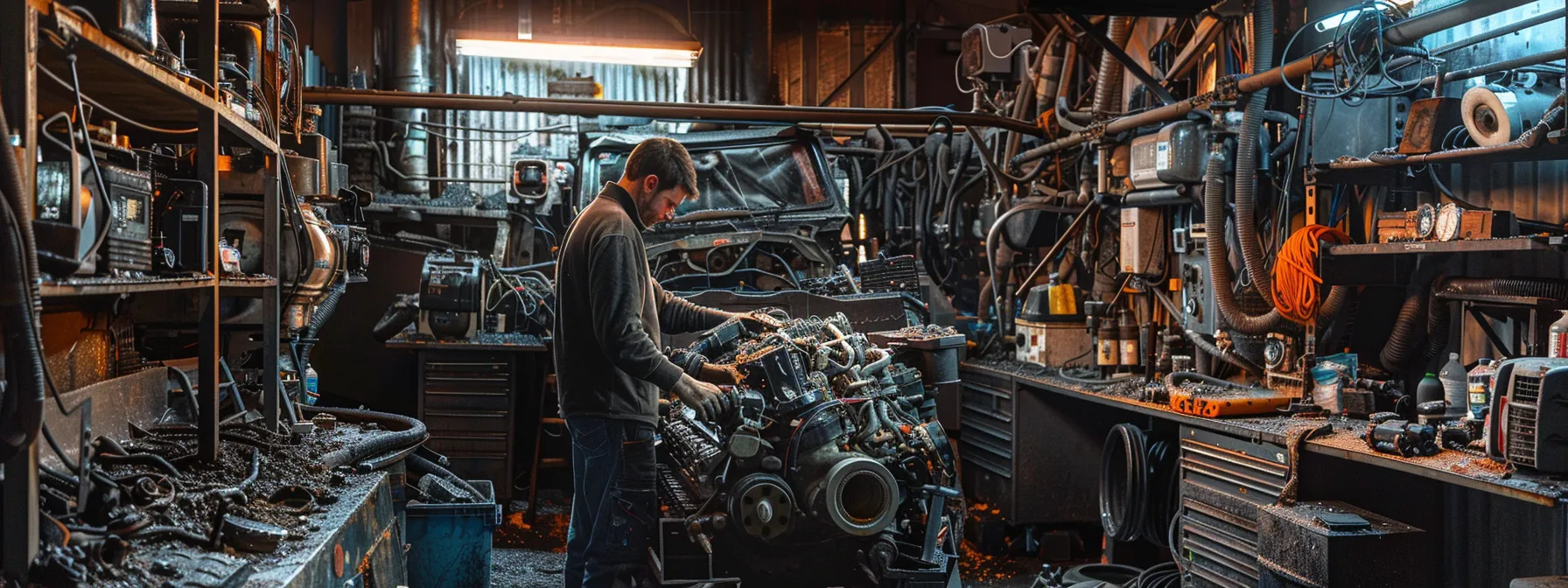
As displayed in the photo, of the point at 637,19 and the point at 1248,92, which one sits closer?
the point at 1248,92

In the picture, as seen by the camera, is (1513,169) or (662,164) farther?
(1513,169)

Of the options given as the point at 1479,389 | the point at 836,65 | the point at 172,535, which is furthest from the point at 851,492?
the point at 836,65

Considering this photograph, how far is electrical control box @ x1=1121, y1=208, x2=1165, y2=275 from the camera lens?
5.04 m

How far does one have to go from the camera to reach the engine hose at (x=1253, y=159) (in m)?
4.08

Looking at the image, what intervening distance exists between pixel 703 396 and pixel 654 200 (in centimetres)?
72

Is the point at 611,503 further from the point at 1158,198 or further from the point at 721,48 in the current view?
the point at 721,48

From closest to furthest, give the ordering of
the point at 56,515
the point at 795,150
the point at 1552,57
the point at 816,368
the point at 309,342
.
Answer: the point at 56,515
the point at 1552,57
the point at 816,368
the point at 309,342
the point at 795,150

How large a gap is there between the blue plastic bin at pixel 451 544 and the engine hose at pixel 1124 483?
99.4 inches

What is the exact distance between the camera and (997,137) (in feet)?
21.6

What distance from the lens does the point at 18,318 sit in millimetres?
1559

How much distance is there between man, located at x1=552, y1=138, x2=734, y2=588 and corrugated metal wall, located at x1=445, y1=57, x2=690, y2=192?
16.6 ft

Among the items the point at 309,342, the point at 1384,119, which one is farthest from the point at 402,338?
the point at 1384,119

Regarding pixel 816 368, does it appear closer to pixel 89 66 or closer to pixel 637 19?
pixel 89 66

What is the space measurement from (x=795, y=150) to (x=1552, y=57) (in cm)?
392
